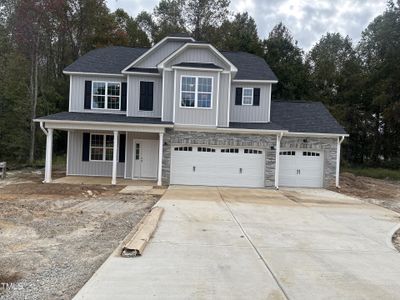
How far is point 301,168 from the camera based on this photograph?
18688mm

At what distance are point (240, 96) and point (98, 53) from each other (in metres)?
8.49

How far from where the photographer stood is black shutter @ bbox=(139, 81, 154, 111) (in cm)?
1902

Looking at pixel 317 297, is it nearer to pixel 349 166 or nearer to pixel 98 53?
pixel 98 53

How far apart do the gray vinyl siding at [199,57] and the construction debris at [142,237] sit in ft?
33.2

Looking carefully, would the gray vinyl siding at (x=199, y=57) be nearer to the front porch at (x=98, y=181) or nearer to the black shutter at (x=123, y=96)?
the black shutter at (x=123, y=96)

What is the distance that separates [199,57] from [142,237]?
12.7m

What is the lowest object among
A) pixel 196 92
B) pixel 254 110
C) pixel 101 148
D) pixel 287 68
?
pixel 101 148

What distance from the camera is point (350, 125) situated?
34.0 m

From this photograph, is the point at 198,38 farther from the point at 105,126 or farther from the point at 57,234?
the point at 57,234

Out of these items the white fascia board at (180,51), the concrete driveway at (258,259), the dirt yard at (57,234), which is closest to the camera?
the concrete driveway at (258,259)

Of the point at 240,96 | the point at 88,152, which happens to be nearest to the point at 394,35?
the point at 240,96

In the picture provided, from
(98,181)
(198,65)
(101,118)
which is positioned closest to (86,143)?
(101,118)

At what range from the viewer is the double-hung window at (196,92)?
693 inches

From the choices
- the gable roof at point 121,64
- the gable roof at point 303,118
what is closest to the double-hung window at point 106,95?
the gable roof at point 121,64
